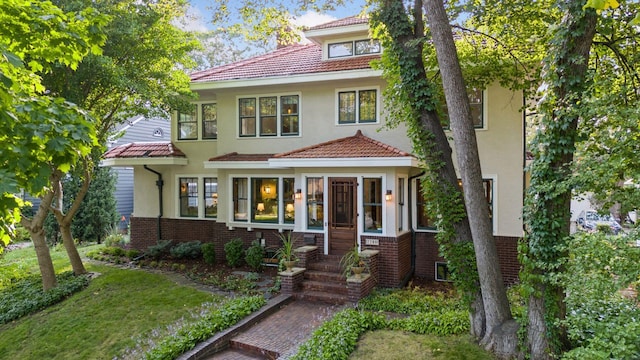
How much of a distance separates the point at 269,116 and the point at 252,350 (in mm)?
7384

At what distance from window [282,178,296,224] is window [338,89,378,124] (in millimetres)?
2400

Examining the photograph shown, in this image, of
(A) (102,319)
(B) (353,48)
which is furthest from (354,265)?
(B) (353,48)

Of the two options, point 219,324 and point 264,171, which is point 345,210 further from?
point 219,324

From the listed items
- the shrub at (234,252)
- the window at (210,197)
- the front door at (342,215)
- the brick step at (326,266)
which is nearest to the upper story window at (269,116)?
the window at (210,197)

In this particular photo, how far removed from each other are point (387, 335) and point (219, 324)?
3.12m

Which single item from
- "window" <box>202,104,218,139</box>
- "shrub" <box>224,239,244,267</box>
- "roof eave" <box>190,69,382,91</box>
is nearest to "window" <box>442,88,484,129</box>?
"roof eave" <box>190,69,382,91</box>

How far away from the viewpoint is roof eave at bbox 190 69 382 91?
34.0 feet

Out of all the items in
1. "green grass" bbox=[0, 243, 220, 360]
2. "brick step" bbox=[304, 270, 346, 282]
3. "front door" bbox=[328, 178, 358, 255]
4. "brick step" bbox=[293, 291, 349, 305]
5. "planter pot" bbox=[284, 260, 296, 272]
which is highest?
"front door" bbox=[328, 178, 358, 255]

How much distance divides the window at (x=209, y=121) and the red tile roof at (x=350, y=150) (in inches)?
152

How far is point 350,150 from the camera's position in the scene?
32.7 ft

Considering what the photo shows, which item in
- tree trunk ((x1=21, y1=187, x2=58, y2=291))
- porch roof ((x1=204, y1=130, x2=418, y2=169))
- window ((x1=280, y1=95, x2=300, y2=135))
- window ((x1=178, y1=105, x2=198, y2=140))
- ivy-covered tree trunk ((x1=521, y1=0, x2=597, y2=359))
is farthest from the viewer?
window ((x1=178, y1=105, x2=198, y2=140))

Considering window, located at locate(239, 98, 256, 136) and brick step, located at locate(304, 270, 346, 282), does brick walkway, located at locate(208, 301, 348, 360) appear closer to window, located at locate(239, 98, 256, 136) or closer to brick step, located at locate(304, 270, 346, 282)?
brick step, located at locate(304, 270, 346, 282)

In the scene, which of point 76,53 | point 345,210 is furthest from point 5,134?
point 345,210

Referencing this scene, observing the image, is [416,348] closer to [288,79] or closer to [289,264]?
[289,264]
